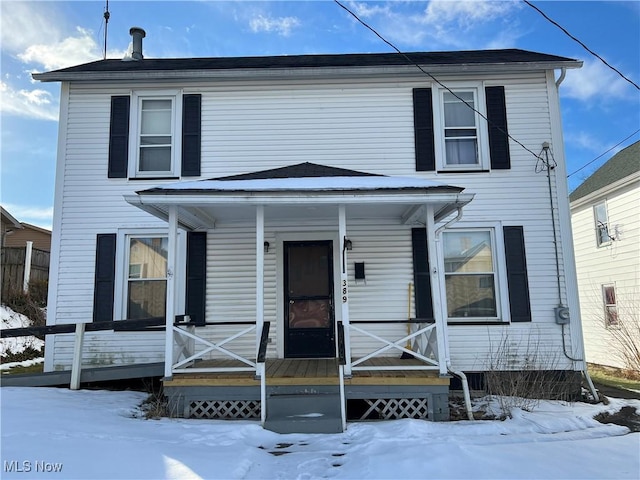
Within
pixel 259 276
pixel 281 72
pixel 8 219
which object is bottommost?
pixel 259 276

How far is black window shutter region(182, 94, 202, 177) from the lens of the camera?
7270mm

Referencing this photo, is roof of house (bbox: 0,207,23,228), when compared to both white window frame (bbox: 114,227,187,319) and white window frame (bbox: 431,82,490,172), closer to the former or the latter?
white window frame (bbox: 114,227,187,319)

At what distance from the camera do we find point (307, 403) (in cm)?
506

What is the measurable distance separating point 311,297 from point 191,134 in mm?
3527

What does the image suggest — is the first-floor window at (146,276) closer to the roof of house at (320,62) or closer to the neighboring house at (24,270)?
the roof of house at (320,62)

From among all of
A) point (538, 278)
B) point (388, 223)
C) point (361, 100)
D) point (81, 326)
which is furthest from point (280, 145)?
point (538, 278)

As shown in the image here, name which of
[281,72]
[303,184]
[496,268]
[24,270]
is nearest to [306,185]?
[303,184]

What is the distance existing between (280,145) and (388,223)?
2318mm

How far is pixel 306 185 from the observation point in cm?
549

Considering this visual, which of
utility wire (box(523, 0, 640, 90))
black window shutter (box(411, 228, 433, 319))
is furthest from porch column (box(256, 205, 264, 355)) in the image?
utility wire (box(523, 0, 640, 90))

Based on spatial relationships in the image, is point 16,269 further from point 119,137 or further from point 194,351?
point 194,351

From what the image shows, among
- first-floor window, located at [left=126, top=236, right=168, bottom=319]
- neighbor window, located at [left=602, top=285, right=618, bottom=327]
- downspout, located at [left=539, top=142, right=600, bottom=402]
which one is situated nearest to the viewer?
downspout, located at [left=539, top=142, right=600, bottom=402]

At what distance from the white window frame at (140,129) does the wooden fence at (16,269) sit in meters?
7.66

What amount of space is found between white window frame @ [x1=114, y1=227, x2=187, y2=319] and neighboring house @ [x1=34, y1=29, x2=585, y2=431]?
0.02 metres
